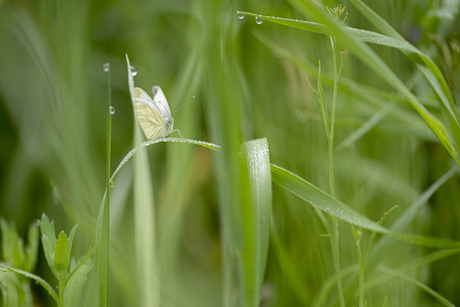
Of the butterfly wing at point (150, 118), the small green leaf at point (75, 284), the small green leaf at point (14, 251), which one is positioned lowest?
the small green leaf at point (75, 284)

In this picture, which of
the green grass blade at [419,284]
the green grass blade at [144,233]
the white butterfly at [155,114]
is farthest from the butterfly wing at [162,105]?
the green grass blade at [419,284]

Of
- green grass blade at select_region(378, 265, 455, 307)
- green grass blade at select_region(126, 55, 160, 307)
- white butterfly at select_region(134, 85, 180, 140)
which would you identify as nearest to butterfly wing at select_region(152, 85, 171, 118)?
white butterfly at select_region(134, 85, 180, 140)

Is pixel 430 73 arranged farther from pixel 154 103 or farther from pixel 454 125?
pixel 154 103

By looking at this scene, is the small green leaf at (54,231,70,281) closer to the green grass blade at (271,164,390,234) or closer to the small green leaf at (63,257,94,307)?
the small green leaf at (63,257,94,307)

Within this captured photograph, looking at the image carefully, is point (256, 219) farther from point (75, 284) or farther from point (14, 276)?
point (14, 276)

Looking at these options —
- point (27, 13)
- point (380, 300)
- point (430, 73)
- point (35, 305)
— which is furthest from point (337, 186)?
point (27, 13)

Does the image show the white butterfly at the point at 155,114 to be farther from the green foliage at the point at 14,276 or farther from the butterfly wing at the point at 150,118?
the green foliage at the point at 14,276

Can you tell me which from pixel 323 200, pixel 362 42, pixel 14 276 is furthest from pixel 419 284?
pixel 14 276
